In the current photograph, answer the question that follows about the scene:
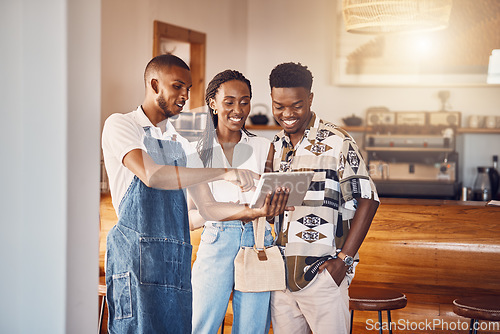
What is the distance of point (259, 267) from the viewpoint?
1.95 m

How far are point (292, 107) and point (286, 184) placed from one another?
29 centimetres

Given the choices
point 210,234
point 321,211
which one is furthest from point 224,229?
point 321,211

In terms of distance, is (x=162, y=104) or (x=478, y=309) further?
(x=478, y=309)

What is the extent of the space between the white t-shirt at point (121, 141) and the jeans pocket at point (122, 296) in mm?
237

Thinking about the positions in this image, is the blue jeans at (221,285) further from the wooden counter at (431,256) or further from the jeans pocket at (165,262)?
the wooden counter at (431,256)

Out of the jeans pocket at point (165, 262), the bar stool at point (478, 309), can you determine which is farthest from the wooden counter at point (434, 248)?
the jeans pocket at point (165, 262)

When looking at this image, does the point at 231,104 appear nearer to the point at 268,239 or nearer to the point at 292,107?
the point at 292,107

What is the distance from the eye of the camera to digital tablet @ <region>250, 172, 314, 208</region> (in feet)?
6.12

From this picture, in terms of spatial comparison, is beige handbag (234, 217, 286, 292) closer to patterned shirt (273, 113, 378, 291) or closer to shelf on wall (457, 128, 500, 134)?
patterned shirt (273, 113, 378, 291)

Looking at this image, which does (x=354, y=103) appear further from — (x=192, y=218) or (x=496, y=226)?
(x=192, y=218)

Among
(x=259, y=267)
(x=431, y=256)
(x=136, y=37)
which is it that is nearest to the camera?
(x=259, y=267)

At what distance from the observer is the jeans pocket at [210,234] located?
196cm

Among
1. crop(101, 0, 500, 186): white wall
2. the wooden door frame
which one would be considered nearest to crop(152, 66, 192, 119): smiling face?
the wooden door frame

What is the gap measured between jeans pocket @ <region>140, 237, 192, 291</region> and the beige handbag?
176mm
